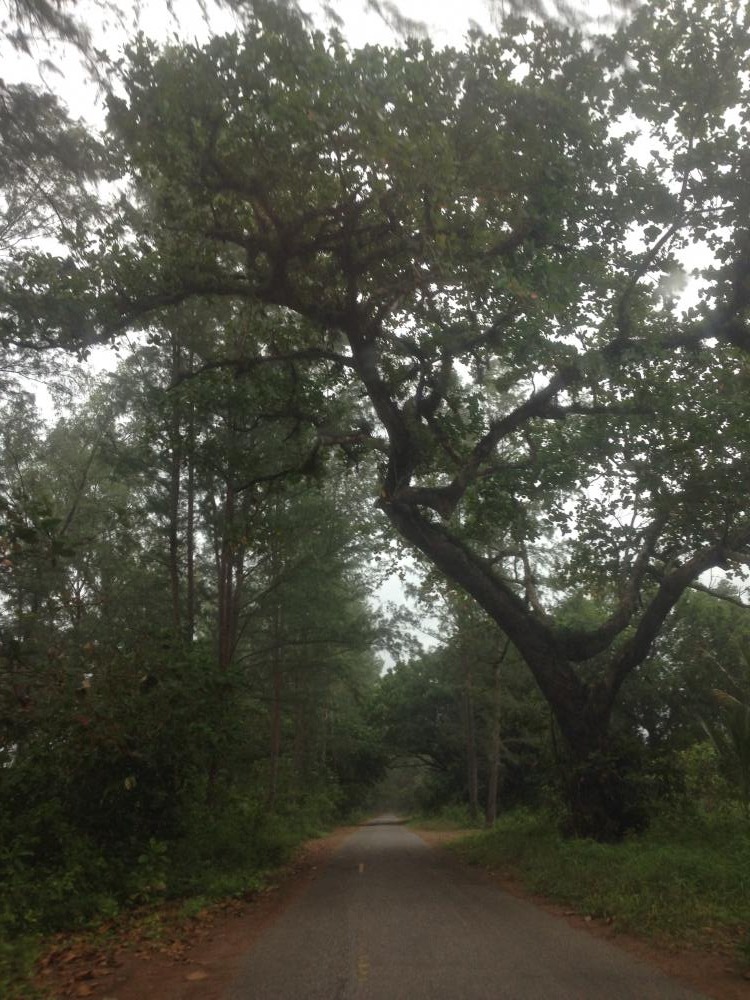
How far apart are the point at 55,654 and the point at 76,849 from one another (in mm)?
2784

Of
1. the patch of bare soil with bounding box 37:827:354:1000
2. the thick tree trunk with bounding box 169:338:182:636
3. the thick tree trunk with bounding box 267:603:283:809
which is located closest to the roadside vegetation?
the patch of bare soil with bounding box 37:827:354:1000

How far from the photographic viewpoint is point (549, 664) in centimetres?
1351

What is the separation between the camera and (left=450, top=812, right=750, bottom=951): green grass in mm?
7641

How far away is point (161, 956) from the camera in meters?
7.25

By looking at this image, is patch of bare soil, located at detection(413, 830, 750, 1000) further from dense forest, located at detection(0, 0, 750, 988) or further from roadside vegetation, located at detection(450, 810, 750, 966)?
dense forest, located at detection(0, 0, 750, 988)

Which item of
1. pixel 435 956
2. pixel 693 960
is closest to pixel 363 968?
pixel 435 956

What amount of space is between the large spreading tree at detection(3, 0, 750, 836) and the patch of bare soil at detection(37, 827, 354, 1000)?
20.9ft

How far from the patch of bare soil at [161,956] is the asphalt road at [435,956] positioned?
24 centimetres

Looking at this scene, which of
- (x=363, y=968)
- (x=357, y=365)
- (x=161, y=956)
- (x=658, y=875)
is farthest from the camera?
(x=357, y=365)

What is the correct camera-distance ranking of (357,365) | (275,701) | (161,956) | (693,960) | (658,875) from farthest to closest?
(275,701)
(357,365)
(658,875)
(161,956)
(693,960)

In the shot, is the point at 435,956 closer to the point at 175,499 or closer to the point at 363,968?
the point at 363,968

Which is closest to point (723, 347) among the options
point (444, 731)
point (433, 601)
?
point (433, 601)

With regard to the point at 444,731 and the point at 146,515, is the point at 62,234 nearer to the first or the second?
the point at 146,515

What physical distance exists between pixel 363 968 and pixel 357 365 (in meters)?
9.49
